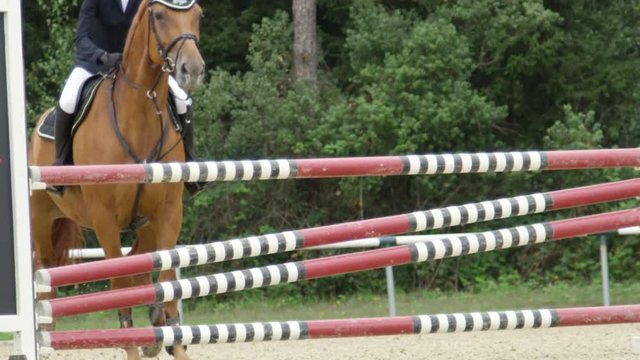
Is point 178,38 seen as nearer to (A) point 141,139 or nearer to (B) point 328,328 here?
(A) point 141,139

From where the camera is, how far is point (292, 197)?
1858 cm

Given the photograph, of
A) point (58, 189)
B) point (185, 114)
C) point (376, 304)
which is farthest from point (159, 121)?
point (376, 304)

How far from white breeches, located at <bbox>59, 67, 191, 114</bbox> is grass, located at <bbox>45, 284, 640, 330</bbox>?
231 inches

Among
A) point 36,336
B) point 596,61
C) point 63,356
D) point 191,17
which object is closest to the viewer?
point 36,336

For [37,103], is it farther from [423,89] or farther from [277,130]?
[423,89]

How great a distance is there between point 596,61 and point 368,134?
3.79 m

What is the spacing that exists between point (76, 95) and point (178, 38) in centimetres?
116

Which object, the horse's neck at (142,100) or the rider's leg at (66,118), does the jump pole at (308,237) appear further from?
the rider's leg at (66,118)

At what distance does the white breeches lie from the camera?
26.4 ft

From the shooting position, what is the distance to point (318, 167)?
18.6 ft

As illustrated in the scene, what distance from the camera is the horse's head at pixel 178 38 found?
7.00 meters

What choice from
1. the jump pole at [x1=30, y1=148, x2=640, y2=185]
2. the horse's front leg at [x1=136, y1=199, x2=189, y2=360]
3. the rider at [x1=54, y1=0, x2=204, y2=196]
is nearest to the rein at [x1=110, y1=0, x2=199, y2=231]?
the horse's front leg at [x1=136, y1=199, x2=189, y2=360]

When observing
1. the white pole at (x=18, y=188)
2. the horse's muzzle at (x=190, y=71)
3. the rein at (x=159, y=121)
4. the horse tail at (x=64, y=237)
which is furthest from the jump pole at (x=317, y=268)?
the horse tail at (x=64, y=237)

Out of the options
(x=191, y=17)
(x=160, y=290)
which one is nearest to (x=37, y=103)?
(x=191, y=17)
